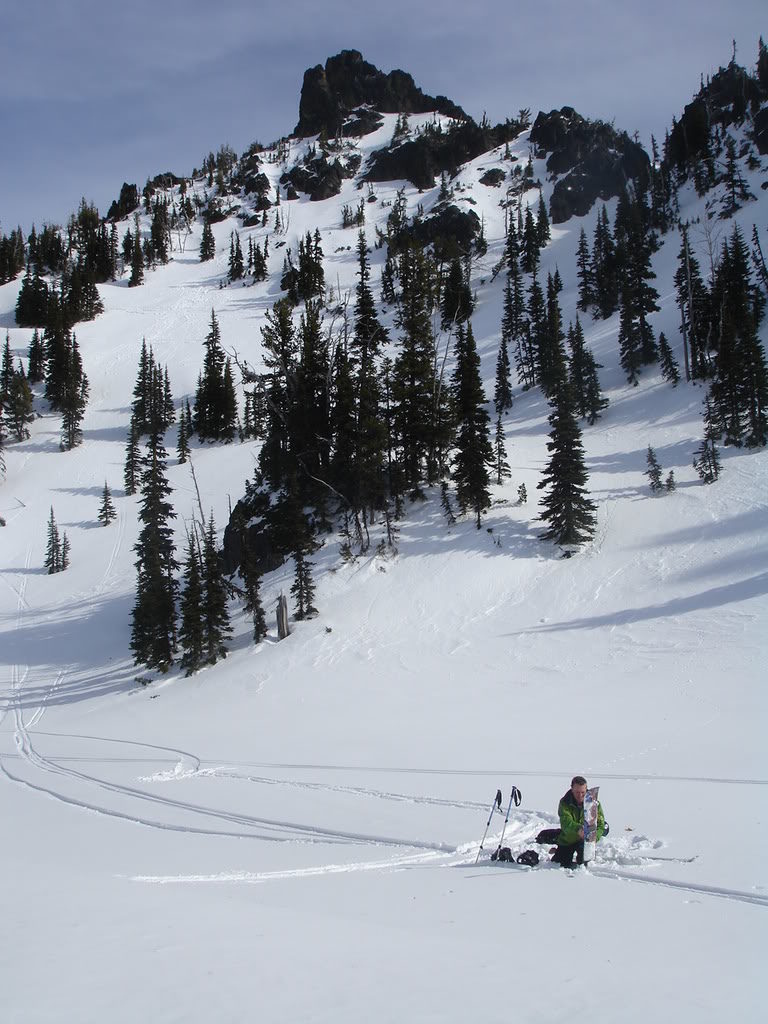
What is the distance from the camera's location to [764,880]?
6.54m

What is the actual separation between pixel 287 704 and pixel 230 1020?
A: 1979 cm

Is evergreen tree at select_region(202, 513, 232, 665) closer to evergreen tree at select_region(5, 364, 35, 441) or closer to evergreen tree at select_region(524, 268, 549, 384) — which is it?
evergreen tree at select_region(524, 268, 549, 384)

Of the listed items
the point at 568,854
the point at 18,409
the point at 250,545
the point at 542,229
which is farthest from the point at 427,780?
the point at 542,229

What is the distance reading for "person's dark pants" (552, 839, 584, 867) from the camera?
769 cm

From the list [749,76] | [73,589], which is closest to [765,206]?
[749,76]

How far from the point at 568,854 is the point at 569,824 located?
39 cm

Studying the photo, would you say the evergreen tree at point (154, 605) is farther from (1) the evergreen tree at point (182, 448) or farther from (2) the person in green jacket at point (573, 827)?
(1) the evergreen tree at point (182, 448)

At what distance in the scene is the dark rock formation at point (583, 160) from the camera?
11325 centimetres

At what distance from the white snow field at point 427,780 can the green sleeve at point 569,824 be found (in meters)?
0.46

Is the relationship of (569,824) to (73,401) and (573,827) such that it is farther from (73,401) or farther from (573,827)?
(73,401)

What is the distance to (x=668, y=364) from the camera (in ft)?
166

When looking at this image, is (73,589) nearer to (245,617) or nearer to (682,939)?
(245,617)

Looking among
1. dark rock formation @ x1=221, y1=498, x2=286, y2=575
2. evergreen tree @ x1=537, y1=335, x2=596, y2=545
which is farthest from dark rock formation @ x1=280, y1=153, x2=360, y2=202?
evergreen tree @ x1=537, y1=335, x2=596, y2=545

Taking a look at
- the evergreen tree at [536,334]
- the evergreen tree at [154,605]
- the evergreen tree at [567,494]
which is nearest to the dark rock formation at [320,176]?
the evergreen tree at [536,334]
